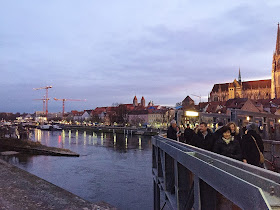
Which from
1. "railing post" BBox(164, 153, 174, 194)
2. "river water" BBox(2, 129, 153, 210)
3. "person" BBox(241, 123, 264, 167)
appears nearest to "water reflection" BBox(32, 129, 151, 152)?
"river water" BBox(2, 129, 153, 210)

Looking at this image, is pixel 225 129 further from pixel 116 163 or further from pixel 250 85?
pixel 250 85

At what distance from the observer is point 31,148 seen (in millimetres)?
39938

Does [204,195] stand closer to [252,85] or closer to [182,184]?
[182,184]

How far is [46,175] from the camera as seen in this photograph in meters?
23.9

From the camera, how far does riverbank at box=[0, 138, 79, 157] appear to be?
36.4 metres

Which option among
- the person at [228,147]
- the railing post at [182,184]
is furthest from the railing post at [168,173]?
the person at [228,147]

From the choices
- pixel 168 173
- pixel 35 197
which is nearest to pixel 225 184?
pixel 168 173

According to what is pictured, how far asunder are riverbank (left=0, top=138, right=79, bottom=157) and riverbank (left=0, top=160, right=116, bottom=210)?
2002cm

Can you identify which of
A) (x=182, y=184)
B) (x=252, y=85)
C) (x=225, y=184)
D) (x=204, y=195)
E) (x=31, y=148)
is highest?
(x=252, y=85)

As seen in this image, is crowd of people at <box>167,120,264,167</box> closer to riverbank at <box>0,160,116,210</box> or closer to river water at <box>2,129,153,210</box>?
riverbank at <box>0,160,116,210</box>

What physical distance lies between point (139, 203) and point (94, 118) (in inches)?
5449

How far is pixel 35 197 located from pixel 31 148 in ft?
96.8

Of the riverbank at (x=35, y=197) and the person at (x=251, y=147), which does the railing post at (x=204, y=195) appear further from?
the riverbank at (x=35, y=197)

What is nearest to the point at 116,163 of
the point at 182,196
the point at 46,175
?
the point at 46,175
